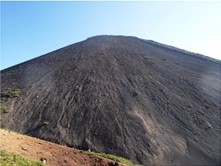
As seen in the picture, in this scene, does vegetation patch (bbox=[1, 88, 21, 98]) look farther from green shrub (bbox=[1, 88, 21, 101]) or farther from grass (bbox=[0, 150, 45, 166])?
grass (bbox=[0, 150, 45, 166])

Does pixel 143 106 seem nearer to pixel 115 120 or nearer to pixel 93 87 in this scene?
pixel 115 120

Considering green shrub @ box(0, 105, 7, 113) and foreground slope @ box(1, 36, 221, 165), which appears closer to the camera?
foreground slope @ box(1, 36, 221, 165)

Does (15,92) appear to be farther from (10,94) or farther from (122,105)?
(122,105)

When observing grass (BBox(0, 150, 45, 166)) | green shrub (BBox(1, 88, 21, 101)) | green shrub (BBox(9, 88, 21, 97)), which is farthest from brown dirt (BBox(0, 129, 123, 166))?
green shrub (BBox(9, 88, 21, 97))

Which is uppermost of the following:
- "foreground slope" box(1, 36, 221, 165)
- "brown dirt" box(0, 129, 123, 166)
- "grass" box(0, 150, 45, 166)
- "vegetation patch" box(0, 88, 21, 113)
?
"grass" box(0, 150, 45, 166)

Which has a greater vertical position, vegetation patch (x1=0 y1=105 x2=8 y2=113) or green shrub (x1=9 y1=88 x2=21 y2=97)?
green shrub (x1=9 y1=88 x2=21 y2=97)

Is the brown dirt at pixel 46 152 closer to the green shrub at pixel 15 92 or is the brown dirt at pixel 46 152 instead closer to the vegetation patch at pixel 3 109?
the vegetation patch at pixel 3 109
